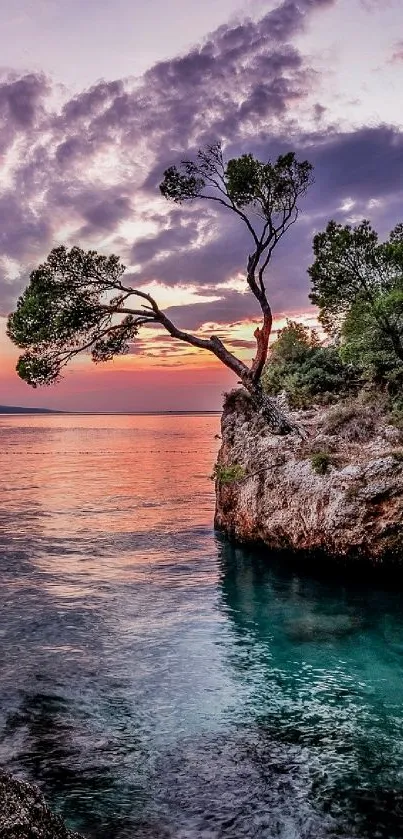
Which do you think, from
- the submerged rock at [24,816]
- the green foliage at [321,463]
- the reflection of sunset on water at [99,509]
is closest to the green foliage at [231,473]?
the green foliage at [321,463]

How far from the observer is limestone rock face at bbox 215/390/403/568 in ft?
66.2

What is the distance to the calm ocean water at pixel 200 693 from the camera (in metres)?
8.73

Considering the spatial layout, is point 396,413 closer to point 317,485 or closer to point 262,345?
point 317,485

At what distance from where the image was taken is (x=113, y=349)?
26.8 meters

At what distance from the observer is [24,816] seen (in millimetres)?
4809

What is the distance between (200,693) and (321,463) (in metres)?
11.6

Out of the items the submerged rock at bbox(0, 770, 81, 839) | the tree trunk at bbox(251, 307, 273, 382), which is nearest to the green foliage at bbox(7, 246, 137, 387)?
the tree trunk at bbox(251, 307, 273, 382)

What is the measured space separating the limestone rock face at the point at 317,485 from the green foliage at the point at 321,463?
0.04 meters

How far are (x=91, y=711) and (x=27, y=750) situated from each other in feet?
5.92

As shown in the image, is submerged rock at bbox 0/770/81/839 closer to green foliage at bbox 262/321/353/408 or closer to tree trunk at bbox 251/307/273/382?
tree trunk at bbox 251/307/273/382

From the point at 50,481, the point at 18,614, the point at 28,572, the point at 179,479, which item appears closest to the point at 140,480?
the point at 179,479

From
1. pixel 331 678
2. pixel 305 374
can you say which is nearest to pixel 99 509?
pixel 305 374

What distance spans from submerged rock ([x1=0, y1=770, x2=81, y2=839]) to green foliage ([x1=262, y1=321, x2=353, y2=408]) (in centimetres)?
2626

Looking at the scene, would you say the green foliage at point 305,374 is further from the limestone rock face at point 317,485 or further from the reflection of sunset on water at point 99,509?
the reflection of sunset on water at point 99,509
